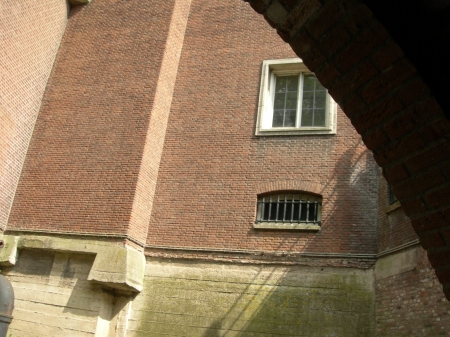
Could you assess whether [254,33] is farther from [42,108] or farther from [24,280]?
[24,280]

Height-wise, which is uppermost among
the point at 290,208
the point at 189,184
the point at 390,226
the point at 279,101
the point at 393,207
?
the point at 279,101

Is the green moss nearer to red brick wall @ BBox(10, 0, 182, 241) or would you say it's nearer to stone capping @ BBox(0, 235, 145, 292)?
stone capping @ BBox(0, 235, 145, 292)

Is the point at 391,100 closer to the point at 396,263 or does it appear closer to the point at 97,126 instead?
the point at 396,263

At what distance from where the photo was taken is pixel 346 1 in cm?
277

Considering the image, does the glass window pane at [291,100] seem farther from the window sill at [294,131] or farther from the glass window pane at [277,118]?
the window sill at [294,131]

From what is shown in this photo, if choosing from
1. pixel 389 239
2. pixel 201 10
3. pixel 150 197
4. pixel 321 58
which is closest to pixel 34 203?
pixel 150 197

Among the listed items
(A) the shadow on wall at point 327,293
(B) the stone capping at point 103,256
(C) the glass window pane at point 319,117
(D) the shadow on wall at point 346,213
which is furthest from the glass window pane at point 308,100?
(B) the stone capping at point 103,256

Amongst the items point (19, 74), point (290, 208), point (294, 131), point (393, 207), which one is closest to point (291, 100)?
point (294, 131)

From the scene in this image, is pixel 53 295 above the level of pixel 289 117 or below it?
below

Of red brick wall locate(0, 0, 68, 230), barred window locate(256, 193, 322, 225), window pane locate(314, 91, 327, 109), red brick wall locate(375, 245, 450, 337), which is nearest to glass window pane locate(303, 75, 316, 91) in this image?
window pane locate(314, 91, 327, 109)

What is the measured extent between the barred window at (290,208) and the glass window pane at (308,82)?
290cm

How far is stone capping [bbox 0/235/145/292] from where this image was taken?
10453mm

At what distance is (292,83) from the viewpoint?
12.8 m

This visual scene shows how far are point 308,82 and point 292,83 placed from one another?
434 mm
